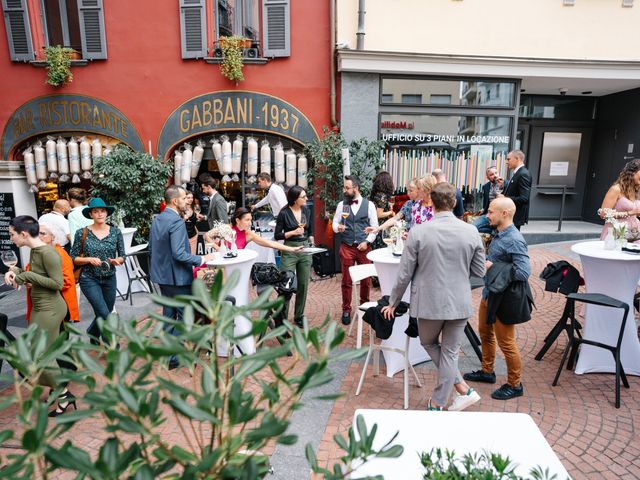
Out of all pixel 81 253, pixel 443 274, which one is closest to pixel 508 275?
pixel 443 274

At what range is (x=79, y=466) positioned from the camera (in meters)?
0.95

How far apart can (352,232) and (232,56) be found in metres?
4.95

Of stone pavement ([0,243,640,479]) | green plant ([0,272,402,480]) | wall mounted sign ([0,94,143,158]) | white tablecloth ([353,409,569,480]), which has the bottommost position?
stone pavement ([0,243,640,479])

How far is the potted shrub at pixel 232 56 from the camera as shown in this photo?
329 inches

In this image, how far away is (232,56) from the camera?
329 inches

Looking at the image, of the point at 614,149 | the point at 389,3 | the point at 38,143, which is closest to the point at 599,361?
the point at 389,3

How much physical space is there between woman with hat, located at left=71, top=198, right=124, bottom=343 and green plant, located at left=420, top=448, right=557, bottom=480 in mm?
3841

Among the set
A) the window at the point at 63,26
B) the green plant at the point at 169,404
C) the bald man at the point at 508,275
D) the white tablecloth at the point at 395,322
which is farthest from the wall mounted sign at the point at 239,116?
the green plant at the point at 169,404

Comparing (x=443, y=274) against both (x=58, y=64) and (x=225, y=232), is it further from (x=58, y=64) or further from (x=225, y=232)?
(x=58, y=64)

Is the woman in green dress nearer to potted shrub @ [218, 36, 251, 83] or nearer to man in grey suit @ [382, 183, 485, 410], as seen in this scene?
man in grey suit @ [382, 183, 485, 410]

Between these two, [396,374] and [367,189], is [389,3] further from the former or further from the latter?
[396,374]

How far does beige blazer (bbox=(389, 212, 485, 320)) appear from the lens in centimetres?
324

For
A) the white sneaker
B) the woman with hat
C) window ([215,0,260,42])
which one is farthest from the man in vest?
window ([215,0,260,42])

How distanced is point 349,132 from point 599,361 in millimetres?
5955
